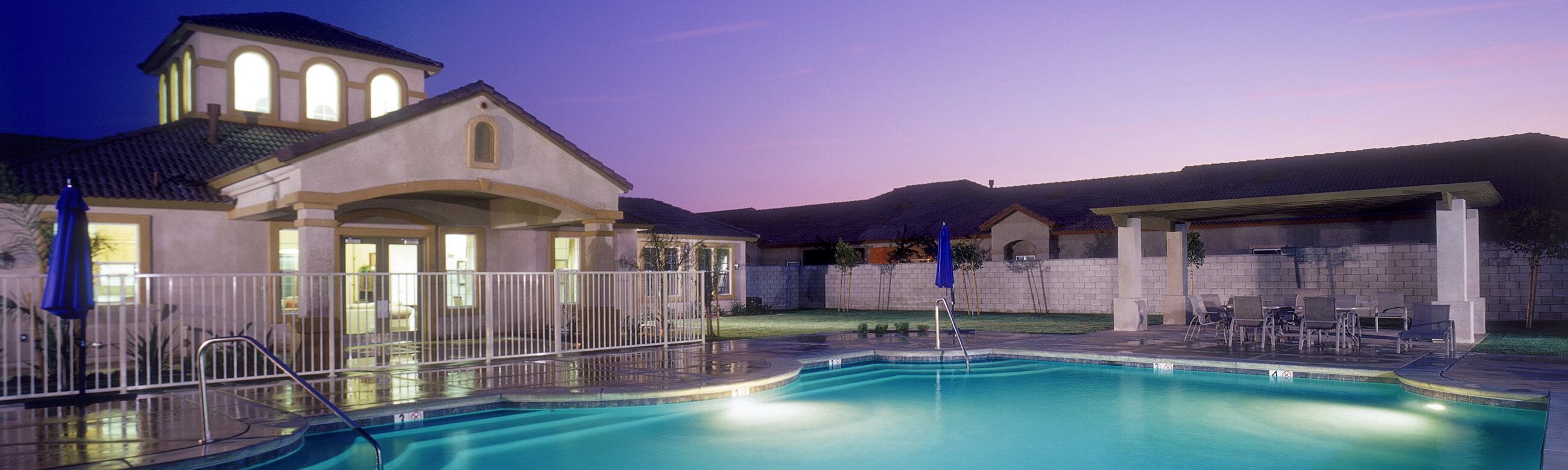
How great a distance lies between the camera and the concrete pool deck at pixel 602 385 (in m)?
5.90

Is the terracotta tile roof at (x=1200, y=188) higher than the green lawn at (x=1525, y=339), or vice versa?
the terracotta tile roof at (x=1200, y=188)

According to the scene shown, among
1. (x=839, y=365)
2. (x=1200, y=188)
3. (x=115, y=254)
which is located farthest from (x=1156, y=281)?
(x=115, y=254)

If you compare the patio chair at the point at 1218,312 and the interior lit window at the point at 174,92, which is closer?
the patio chair at the point at 1218,312

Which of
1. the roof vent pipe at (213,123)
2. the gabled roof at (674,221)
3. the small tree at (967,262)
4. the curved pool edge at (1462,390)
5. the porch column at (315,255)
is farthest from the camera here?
the small tree at (967,262)

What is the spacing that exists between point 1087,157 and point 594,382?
24.9 metres

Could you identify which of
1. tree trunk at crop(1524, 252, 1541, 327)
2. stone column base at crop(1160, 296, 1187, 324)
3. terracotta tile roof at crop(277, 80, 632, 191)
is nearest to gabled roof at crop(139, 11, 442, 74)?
terracotta tile roof at crop(277, 80, 632, 191)

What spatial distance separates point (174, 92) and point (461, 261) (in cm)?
673

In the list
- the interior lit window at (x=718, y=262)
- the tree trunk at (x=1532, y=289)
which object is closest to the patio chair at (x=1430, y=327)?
the tree trunk at (x=1532, y=289)

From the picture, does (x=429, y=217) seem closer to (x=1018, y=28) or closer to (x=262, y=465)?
(x=262, y=465)

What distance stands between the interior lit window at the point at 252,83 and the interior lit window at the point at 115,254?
13.6 ft

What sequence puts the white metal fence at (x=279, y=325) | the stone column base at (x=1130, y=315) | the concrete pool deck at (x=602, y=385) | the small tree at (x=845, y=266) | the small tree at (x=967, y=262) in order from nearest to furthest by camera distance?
the concrete pool deck at (x=602, y=385) < the white metal fence at (x=279, y=325) < the stone column base at (x=1130, y=315) < the small tree at (x=967, y=262) < the small tree at (x=845, y=266)

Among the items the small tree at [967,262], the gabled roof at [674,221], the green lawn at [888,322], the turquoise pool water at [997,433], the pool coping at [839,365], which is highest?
the gabled roof at [674,221]

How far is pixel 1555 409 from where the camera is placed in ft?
23.0

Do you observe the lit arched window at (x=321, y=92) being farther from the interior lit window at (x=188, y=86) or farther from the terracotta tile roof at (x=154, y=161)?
the interior lit window at (x=188, y=86)
